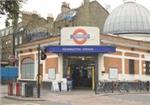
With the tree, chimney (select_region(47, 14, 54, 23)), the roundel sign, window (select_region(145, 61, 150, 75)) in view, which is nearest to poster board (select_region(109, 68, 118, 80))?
the roundel sign

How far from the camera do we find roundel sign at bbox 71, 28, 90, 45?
136ft

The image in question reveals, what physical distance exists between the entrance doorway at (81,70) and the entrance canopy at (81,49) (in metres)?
1.63

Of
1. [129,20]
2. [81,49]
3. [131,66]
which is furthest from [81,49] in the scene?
[129,20]

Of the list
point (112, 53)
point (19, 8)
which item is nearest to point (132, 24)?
point (112, 53)

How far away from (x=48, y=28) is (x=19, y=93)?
35.9 m

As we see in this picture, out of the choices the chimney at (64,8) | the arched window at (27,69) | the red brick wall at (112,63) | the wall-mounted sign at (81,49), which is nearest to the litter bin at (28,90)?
the wall-mounted sign at (81,49)

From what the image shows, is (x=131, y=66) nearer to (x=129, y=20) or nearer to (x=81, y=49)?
(x=81, y=49)

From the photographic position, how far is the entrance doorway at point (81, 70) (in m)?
42.2

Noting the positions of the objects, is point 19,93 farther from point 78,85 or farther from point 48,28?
point 48,28

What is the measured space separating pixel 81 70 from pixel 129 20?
1170cm

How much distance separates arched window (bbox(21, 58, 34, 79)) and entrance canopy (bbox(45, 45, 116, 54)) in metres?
8.16

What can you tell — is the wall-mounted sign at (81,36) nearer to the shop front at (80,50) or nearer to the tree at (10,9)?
the shop front at (80,50)

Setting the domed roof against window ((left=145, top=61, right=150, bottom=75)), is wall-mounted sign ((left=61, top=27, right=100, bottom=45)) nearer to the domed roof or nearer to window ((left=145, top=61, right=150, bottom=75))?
window ((left=145, top=61, right=150, bottom=75))

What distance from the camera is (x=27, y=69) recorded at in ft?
161
